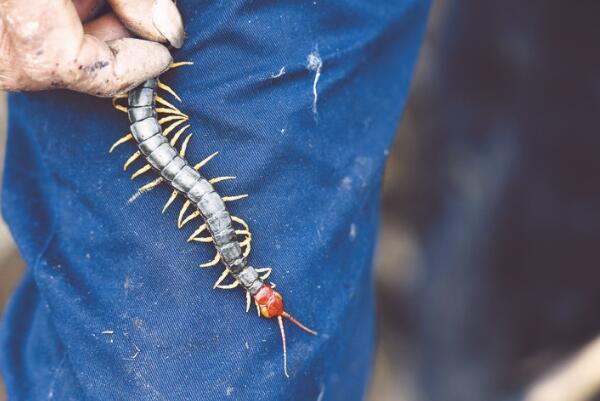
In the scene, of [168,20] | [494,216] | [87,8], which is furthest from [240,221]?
[494,216]

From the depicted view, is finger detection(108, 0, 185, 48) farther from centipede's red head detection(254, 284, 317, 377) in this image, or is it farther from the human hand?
centipede's red head detection(254, 284, 317, 377)

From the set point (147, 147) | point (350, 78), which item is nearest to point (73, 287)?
point (147, 147)

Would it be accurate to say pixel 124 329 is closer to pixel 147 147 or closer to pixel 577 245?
pixel 147 147

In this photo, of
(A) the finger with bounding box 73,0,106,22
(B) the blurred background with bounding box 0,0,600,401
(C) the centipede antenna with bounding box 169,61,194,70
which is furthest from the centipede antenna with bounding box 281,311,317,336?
(B) the blurred background with bounding box 0,0,600,401

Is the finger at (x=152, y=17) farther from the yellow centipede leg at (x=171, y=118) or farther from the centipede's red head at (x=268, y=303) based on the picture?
the centipede's red head at (x=268, y=303)

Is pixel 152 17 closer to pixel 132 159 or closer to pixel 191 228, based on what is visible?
pixel 132 159
